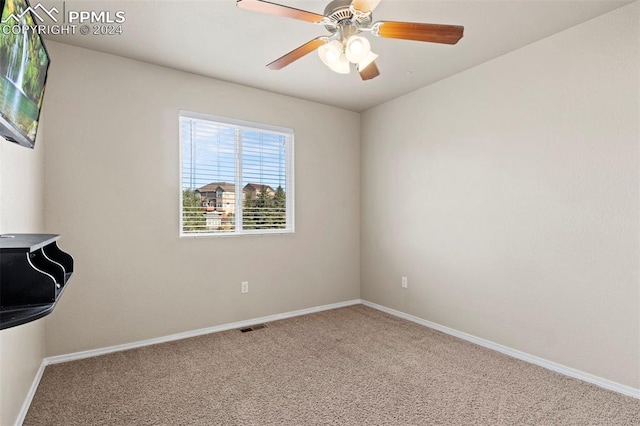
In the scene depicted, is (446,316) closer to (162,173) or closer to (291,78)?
(291,78)

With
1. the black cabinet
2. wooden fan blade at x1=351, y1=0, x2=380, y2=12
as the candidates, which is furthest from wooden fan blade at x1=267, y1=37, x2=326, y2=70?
the black cabinet

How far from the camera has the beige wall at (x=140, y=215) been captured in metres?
2.87

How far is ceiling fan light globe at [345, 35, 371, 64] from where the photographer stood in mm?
1853

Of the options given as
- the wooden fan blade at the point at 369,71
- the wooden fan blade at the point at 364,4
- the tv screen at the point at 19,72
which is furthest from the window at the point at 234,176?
the wooden fan blade at the point at 364,4

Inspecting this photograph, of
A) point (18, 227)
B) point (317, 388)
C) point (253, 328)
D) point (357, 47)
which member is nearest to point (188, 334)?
point (253, 328)

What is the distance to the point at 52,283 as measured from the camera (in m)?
1.25

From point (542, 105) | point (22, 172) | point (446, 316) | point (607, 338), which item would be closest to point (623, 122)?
point (542, 105)

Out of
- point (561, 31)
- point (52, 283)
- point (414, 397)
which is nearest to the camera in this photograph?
point (52, 283)

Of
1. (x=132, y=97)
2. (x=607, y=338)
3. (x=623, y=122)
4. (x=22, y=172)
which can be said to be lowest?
(x=607, y=338)

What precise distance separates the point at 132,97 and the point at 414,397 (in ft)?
10.8

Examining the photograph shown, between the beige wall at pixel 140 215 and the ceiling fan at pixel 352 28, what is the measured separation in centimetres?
184

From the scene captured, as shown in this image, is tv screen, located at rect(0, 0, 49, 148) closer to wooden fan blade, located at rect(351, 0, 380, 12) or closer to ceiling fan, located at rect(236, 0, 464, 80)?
ceiling fan, located at rect(236, 0, 464, 80)

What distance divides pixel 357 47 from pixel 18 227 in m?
2.14

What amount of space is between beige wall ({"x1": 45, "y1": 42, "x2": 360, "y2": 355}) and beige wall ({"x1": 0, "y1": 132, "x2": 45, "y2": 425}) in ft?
0.87
